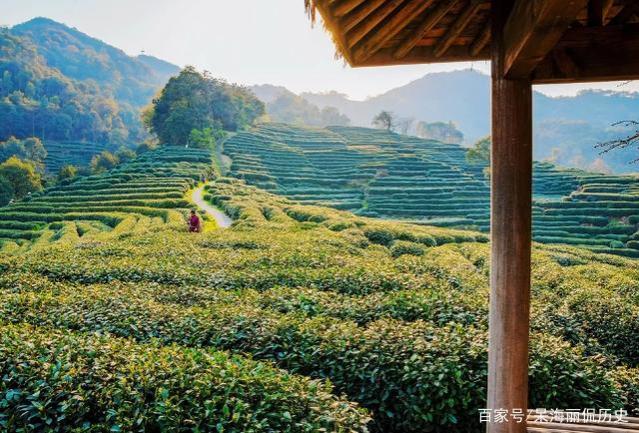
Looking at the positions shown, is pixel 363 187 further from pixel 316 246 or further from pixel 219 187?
pixel 316 246

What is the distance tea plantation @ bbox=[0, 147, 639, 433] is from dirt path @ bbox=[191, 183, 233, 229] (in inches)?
583

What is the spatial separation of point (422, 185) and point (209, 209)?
87.9 feet

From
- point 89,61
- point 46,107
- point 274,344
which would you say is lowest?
point 274,344

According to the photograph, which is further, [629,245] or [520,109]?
[629,245]

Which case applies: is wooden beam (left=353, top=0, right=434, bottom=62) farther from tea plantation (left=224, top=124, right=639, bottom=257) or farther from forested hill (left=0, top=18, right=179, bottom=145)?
forested hill (left=0, top=18, right=179, bottom=145)

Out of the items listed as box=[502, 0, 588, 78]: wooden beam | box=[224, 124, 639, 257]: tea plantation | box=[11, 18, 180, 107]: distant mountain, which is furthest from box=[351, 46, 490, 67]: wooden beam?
box=[11, 18, 180, 107]: distant mountain

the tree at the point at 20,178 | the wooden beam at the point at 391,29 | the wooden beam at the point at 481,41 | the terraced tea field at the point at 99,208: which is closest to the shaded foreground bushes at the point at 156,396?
the wooden beam at the point at 391,29

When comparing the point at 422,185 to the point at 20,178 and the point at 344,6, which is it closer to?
the point at 20,178

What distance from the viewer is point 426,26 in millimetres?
3439

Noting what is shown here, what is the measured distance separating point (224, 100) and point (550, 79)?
71.2 m

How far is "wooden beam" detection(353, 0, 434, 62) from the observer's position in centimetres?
317

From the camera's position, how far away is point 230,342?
487cm

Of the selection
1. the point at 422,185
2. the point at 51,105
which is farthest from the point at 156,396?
the point at 51,105

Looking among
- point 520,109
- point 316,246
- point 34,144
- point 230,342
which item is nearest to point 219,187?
point 316,246
